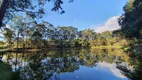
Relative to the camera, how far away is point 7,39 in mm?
67562

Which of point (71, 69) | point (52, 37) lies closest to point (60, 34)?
point (52, 37)

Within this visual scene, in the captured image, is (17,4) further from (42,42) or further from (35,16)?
(42,42)

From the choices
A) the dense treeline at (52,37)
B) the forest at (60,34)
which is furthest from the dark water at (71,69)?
the dense treeline at (52,37)

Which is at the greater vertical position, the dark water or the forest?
the forest

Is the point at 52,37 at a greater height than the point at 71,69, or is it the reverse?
the point at 52,37

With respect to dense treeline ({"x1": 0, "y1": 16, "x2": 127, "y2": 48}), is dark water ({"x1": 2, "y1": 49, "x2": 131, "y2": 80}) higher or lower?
lower

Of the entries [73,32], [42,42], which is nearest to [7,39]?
[42,42]

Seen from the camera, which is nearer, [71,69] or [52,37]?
[71,69]

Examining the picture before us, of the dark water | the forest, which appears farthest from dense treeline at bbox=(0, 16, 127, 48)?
the dark water

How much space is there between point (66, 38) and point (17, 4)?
8290 cm

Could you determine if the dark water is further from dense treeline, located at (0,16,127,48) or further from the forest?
dense treeline, located at (0,16,127,48)

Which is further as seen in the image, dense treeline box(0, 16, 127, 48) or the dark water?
dense treeline box(0, 16, 127, 48)

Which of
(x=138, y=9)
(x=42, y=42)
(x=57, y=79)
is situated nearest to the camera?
(x=57, y=79)

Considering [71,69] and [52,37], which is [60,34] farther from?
[71,69]
